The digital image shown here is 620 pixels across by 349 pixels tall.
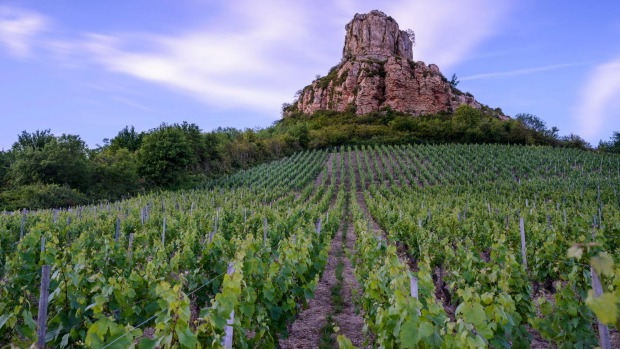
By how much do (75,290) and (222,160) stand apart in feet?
113

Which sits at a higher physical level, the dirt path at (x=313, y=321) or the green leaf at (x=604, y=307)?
the green leaf at (x=604, y=307)

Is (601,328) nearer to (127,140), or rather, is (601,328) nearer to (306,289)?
(306,289)

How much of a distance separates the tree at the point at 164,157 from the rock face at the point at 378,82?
40.1 metres

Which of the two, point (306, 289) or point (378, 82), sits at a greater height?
point (378, 82)

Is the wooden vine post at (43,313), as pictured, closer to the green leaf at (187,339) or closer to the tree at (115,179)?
the green leaf at (187,339)

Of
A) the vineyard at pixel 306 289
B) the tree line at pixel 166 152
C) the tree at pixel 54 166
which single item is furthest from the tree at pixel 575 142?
the tree at pixel 54 166

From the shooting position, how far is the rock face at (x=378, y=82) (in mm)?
66562

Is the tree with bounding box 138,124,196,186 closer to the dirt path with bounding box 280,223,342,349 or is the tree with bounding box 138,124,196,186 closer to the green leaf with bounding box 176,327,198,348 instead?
the dirt path with bounding box 280,223,342,349

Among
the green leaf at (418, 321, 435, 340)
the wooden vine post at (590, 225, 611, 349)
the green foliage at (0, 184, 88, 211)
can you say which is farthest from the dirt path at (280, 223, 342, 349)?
the green foliage at (0, 184, 88, 211)

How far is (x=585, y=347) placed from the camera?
335 centimetres

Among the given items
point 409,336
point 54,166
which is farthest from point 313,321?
point 54,166

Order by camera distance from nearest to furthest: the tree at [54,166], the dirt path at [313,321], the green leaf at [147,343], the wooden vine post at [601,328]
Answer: the wooden vine post at [601,328] < the green leaf at [147,343] < the dirt path at [313,321] < the tree at [54,166]

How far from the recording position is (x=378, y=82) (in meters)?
68.7

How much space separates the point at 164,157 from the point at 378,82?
153 feet
